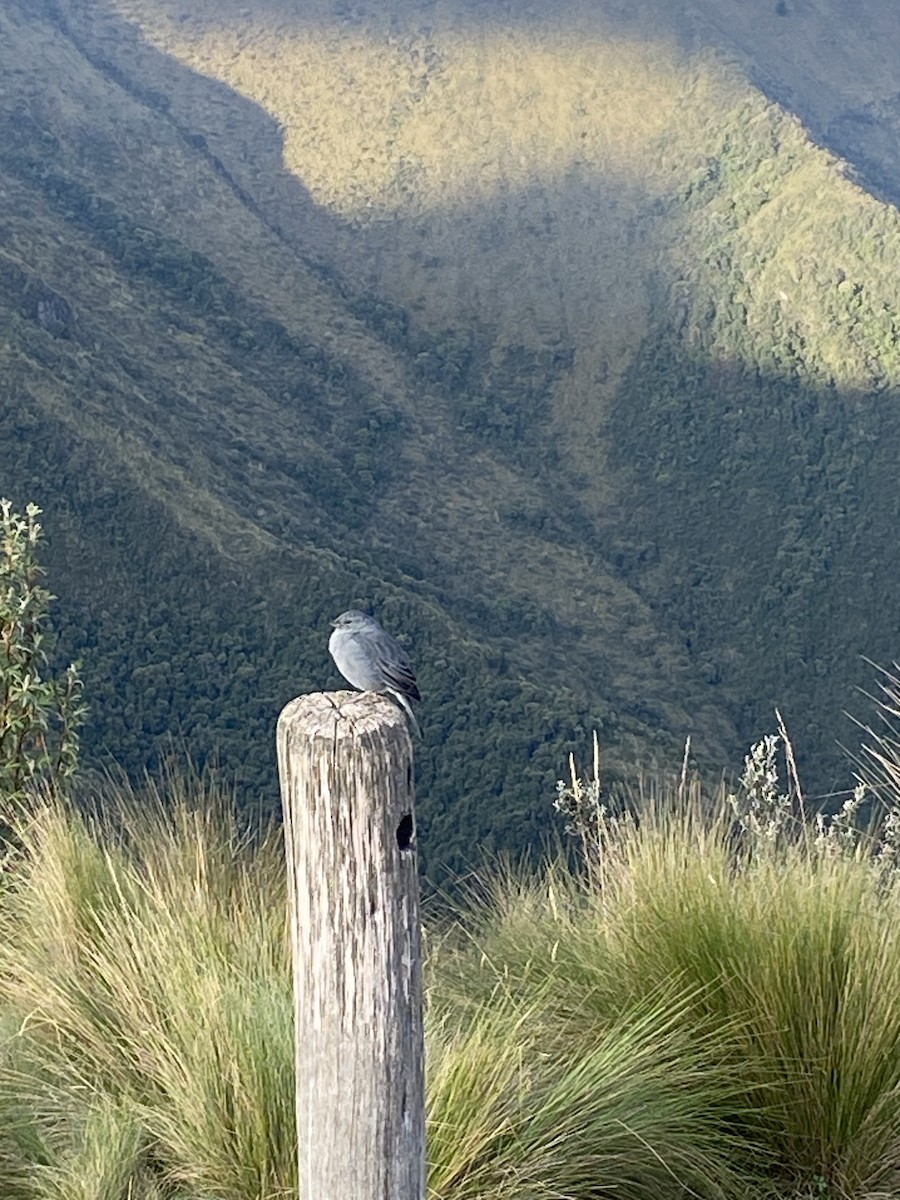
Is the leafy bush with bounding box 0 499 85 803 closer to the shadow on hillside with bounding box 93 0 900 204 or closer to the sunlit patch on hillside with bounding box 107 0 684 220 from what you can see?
the sunlit patch on hillside with bounding box 107 0 684 220

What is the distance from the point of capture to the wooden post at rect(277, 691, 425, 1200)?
2.31m

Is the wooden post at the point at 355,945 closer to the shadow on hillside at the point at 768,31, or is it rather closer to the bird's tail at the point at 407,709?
the bird's tail at the point at 407,709

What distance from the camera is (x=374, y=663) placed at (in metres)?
3.17

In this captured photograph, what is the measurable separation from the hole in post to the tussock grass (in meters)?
0.92

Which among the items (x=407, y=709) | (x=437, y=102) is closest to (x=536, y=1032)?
(x=407, y=709)

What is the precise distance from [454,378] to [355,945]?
71.5 metres

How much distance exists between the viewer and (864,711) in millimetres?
49688

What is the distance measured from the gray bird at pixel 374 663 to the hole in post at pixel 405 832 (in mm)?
615

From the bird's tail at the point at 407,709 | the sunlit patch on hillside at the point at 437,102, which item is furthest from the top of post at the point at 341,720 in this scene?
the sunlit patch on hillside at the point at 437,102

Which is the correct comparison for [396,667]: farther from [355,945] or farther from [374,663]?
[355,945]

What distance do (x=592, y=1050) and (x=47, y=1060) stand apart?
1365 millimetres

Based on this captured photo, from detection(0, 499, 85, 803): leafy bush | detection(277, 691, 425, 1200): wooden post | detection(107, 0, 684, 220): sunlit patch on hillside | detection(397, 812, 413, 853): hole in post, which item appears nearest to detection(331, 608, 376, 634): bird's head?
detection(277, 691, 425, 1200): wooden post

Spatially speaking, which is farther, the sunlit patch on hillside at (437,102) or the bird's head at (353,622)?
the sunlit patch on hillside at (437,102)

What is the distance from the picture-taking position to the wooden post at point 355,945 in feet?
7.59
